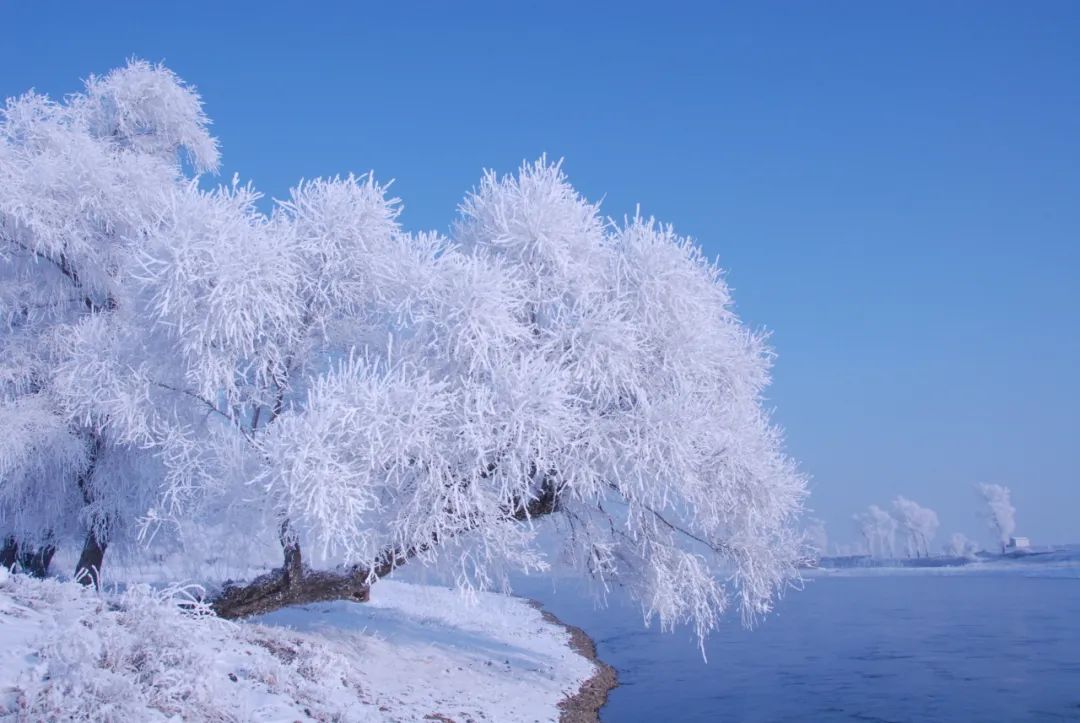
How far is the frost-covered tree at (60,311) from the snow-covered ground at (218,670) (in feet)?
15.6

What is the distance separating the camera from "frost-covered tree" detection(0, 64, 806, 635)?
499 inches

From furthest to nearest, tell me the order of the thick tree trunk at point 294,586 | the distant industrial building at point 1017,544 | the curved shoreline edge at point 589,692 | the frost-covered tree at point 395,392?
the distant industrial building at point 1017,544 < the curved shoreline edge at point 589,692 < the thick tree trunk at point 294,586 < the frost-covered tree at point 395,392

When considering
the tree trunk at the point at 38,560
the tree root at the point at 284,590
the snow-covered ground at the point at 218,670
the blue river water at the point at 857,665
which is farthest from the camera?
the tree trunk at the point at 38,560

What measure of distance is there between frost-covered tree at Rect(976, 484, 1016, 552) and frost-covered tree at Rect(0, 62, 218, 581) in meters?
95.8

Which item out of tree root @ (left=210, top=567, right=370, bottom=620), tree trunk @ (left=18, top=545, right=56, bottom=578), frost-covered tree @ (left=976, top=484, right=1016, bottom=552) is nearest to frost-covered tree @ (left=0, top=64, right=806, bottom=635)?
tree root @ (left=210, top=567, right=370, bottom=620)

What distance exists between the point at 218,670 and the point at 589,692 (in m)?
10.4

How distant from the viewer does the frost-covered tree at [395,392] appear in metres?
12.7

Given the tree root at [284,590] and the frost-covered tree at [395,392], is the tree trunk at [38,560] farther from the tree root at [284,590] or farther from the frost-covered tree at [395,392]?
the tree root at [284,590]

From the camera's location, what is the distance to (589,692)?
56.3 feet

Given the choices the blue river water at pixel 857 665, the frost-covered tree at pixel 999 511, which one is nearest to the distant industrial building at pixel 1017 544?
the frost-covered tree at pixel 999 511

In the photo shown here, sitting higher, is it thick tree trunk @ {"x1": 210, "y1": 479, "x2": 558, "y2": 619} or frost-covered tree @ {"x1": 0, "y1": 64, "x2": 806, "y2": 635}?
frost-covered tree @ {"x1": 0, "y1": 64, "x2": 806, "y2": 635}

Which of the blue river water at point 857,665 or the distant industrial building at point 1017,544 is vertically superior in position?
the distant industrial building at point 1017,544

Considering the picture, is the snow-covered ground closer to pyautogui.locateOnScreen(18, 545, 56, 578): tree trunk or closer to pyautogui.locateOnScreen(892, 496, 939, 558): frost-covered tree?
pyautogui.locateOnScreen(18, 545, 56, 578): tree trunk

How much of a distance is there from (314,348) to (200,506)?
11.3 ft
